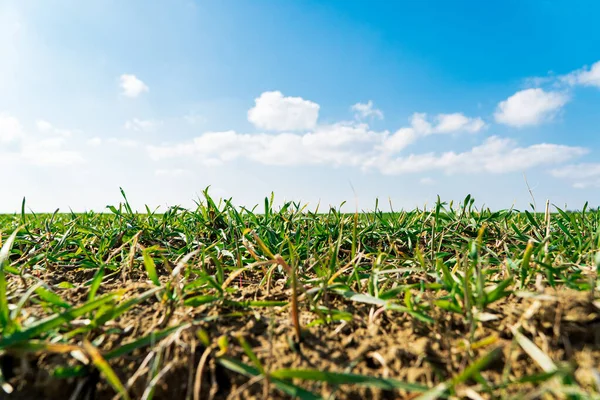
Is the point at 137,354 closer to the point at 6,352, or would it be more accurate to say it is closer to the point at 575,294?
the point at 6,352

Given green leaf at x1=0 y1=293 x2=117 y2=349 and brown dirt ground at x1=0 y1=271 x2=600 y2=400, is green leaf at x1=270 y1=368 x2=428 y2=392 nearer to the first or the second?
brown dirt ground at x1=0 y1=271 x2=600 y2=400

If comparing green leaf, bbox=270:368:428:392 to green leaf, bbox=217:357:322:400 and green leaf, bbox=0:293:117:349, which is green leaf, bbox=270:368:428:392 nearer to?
green leaf, bbox=217:357:322:400

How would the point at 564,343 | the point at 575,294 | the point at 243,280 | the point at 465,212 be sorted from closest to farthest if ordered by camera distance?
1. the point at 564,343
2. the point at 575,294
3. the point at 243,280
4. the point at 465,212

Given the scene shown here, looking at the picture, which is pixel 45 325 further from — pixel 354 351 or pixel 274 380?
pixel 354 351

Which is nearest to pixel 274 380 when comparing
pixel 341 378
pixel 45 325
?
pixel 341 378

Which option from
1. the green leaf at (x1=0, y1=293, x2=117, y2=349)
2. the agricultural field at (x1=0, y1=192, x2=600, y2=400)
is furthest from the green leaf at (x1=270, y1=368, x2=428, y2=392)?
the green leaf at (x1=0, y1=293, x2=117, y2=349)

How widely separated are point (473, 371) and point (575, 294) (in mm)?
446

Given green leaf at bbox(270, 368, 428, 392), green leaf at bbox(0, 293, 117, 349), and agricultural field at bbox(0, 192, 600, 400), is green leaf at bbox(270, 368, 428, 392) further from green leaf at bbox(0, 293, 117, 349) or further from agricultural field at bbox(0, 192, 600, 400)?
green leaf at bbox(0, 293, 117, 349)

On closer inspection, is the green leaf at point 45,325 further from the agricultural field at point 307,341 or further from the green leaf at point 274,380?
the green leaf at point 274,380

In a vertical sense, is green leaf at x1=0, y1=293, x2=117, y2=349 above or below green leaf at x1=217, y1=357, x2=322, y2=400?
above

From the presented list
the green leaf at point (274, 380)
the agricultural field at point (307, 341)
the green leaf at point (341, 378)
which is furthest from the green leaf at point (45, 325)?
the green leaf at point (341, 378)

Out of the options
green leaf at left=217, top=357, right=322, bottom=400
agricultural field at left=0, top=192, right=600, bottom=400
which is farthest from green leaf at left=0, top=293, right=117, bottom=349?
green leaf at left=217, top=357, right=322, bottom=400

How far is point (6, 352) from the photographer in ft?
3.33

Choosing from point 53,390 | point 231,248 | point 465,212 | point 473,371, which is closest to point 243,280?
point 231,248
